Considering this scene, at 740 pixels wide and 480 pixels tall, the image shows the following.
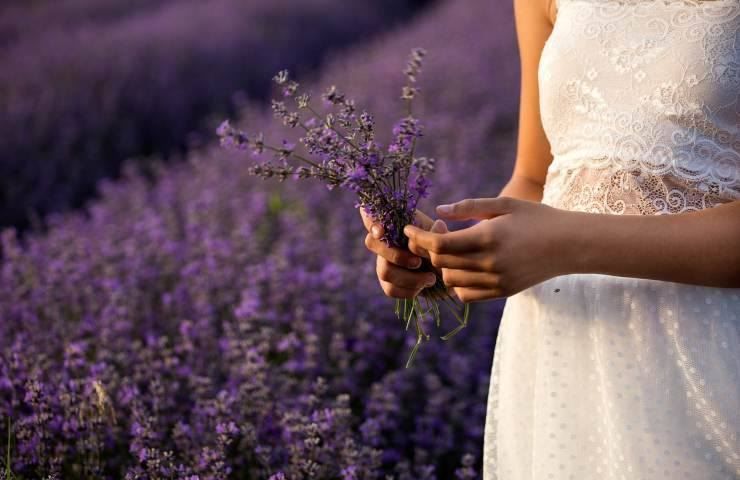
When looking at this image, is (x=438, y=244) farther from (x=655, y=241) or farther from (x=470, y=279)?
(x=655, y=241)

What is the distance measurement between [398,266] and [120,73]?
5543mm

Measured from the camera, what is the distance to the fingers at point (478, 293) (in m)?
1.17

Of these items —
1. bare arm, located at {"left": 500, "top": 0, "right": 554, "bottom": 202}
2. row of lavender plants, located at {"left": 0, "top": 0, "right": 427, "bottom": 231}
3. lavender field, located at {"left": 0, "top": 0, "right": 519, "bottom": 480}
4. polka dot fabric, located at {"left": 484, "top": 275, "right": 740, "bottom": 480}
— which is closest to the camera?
polka dot fabric, located at {"left": 484, "top": 275, "right": 740, "bottom": 480}

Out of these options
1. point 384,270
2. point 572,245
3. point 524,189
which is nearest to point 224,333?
point 524,189

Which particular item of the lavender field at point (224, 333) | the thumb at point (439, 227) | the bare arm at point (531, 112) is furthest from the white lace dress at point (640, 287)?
the lavender field at point (224, 333)

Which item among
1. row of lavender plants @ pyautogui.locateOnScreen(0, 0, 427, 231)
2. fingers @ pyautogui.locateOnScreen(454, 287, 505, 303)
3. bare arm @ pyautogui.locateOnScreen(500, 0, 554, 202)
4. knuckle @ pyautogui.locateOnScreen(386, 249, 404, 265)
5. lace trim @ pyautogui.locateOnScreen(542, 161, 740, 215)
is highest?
row of lavender plants @ pyautogui.locateOnScreen(0, 0, 427, 231)

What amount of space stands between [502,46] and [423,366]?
479cm

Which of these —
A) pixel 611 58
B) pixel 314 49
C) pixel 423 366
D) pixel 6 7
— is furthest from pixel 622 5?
pixel 6 7

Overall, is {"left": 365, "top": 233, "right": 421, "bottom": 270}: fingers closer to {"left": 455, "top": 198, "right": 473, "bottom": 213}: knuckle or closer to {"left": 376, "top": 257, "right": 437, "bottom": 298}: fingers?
{"left": 376, "top": 257, "right": 437, "bottom": 298}: fingers

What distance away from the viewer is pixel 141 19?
8.52 meters

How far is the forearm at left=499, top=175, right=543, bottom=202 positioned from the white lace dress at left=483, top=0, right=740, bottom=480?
198mm

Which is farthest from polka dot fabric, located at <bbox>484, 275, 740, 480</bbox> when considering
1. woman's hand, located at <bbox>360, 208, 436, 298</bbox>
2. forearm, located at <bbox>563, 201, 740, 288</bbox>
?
woman's hand, located at <bbox>360, 208, 436, 298</bbox>

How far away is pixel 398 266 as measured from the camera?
131 centimetres

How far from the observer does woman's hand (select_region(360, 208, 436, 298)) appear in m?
1.28
